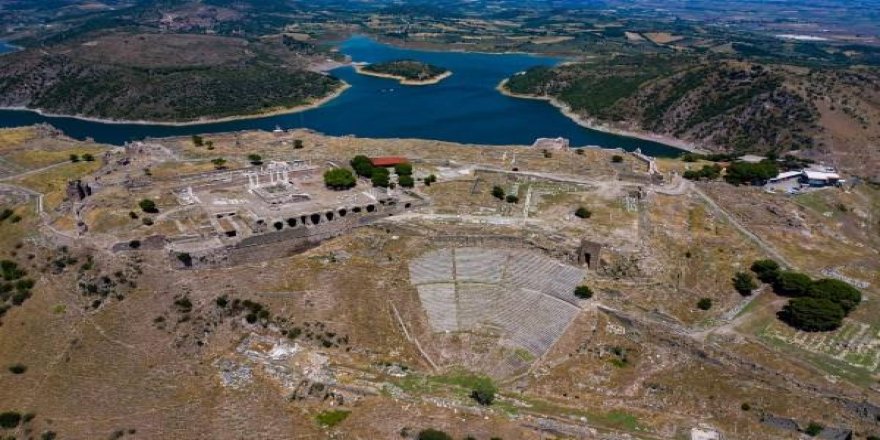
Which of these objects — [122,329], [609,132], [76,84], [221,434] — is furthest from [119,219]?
[76,84]

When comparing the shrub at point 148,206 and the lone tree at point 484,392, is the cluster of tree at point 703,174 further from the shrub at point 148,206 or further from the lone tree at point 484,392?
the shrub at point 148,206

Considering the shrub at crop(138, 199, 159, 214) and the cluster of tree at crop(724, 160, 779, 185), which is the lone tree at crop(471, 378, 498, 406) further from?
the cluster of tree at crop(724, 160, 779, 185)

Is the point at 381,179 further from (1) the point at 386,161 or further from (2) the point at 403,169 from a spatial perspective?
(1) the point at 386,161

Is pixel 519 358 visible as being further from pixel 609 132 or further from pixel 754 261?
pixel 609 132

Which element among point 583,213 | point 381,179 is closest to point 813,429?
point 583,213

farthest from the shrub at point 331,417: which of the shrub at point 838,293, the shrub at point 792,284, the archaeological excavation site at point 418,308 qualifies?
the shrub at point 838,293

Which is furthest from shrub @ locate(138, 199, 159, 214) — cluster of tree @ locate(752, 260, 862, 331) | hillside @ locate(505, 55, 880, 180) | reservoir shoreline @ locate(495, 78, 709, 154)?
hillside @ locate(505, 55, 880, 180)
